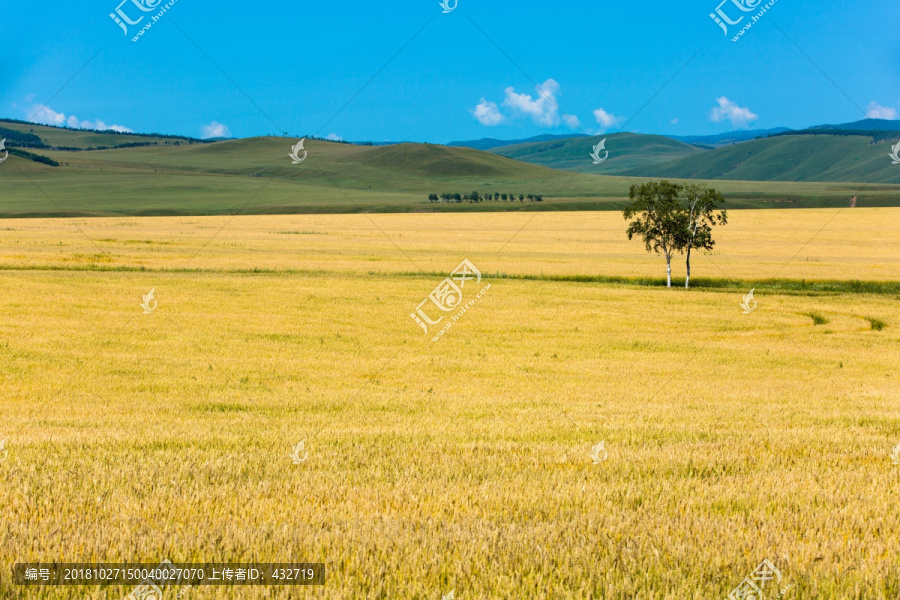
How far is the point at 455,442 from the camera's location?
1091cm

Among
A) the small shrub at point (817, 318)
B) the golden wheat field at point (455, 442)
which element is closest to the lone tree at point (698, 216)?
the golden wheat field at point (455, 442)

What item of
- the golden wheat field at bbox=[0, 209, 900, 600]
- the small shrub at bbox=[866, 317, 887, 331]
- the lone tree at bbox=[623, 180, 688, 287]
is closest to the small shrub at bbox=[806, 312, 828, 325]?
the golden wheat field at bbox=[0, 209, 900, 600]

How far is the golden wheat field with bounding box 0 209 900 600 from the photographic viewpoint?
583 centimetres

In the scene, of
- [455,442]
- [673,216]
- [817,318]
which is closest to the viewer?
[455,442]

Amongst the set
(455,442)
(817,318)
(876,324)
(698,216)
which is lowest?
(876,324)

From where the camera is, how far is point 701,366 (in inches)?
1039

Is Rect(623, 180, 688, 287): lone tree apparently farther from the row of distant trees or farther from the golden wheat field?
the golden wheat field

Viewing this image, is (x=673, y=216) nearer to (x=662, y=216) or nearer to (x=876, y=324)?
(x=662, y=216)

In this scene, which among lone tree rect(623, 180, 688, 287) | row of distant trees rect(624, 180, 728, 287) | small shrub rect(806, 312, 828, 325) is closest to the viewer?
small shrub rect(806, 312, 828, 325)

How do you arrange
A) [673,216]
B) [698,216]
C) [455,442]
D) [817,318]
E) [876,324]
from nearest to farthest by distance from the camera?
[455,442] → [876,324] → [817,318] → [698,216] → [673,216]

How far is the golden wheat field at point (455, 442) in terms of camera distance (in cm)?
583

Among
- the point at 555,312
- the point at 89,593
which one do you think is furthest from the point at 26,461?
the point at 555,312

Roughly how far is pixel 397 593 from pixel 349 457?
443 centimetres

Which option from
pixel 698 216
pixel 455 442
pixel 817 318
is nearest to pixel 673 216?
pixel 698 216
